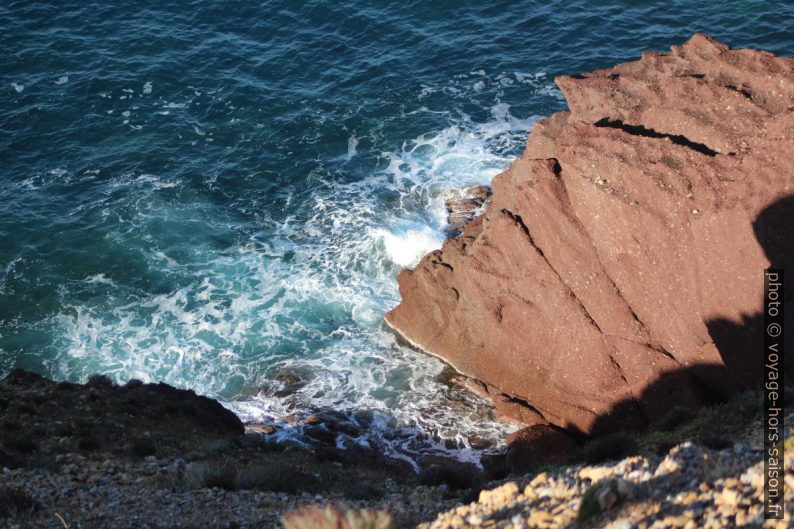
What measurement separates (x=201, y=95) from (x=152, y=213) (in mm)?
10050

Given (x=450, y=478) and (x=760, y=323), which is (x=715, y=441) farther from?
(x=450, y=478)

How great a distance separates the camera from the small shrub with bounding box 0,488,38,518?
1677cm

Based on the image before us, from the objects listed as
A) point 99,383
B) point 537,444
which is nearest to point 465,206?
point 537,444

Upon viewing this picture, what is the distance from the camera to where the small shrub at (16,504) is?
1677cm

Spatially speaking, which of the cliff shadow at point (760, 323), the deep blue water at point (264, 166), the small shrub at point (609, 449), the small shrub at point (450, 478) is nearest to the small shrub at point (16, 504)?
the small shrub at point (450, 478)

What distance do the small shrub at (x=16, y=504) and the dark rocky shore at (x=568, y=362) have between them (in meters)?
0.06

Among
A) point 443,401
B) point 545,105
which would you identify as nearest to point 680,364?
point 443,401

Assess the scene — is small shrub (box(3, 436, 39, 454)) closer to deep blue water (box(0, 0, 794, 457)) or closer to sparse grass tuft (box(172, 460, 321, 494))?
sparse grass tuft (box(172, 460, 321, 494))

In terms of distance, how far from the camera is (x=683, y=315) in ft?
78.3

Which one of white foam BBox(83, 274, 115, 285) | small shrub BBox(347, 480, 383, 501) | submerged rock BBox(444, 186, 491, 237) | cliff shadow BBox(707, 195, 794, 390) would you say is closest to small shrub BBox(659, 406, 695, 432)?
cliff shadow BBox(707, 195, 794, 390)

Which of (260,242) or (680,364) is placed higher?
(680,364)

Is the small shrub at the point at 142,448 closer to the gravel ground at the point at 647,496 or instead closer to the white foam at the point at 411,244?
the gravel ground at the point at 647,496

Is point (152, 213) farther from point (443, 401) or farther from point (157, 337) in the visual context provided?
point (443, 401)

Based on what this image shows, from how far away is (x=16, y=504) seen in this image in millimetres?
16984
